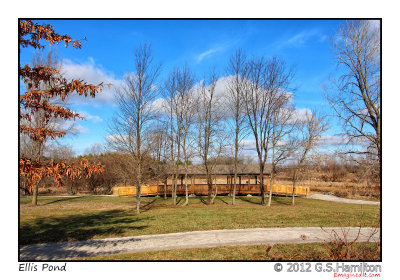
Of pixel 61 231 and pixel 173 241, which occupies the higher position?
pixel 173 241

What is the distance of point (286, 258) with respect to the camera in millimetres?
5195

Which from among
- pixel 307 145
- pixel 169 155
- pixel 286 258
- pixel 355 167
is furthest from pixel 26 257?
pixel 307 145

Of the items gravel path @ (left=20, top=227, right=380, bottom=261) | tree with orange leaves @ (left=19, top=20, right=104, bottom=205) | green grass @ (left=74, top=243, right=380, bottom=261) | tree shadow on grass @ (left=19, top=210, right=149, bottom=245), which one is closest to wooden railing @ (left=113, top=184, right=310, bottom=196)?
tree shadow on grass @ (left=19, top=210, right=149, bottom=245)

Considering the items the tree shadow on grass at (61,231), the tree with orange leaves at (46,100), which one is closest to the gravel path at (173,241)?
the tree shadow on grass at (61,231)

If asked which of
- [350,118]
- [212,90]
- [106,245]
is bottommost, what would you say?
[106,245]

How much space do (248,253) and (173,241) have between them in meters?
2.35

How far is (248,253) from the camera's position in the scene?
18.3 feet

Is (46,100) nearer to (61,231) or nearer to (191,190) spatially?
(61,231)

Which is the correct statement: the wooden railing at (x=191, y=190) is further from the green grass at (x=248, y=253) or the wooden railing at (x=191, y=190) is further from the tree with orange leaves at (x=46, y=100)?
the tree with orange leaves at (x=46, y=100)

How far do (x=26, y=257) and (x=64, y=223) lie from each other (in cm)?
520

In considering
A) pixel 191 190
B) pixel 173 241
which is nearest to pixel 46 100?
pixel 173 241

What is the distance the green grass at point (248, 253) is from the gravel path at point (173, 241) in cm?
40

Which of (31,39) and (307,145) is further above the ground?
(31,39)
